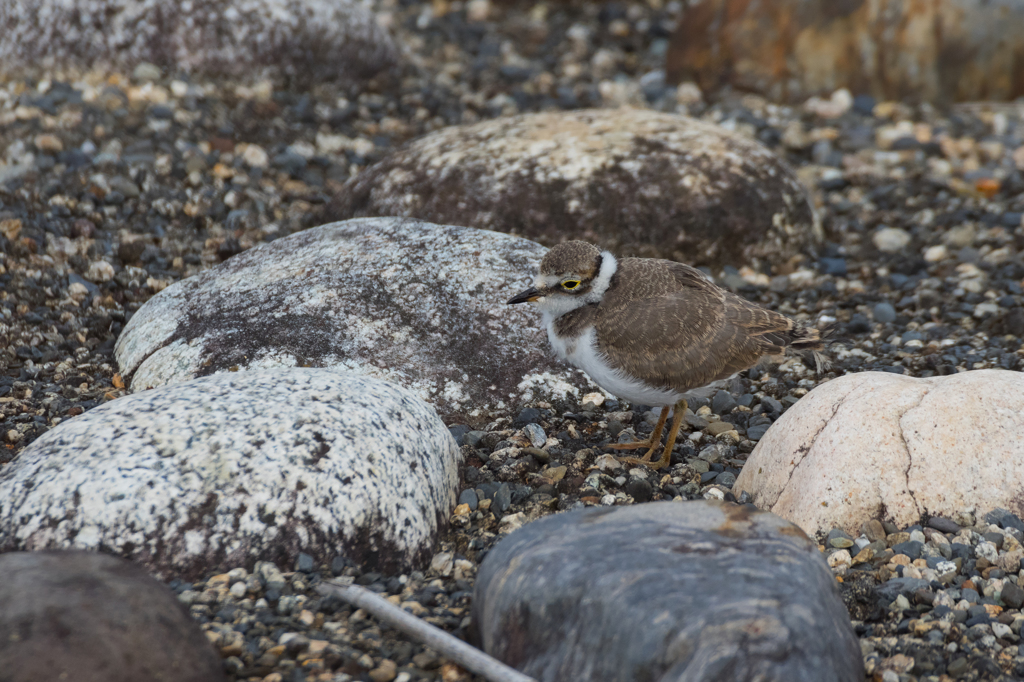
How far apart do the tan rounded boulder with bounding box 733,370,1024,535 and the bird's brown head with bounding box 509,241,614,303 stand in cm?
128

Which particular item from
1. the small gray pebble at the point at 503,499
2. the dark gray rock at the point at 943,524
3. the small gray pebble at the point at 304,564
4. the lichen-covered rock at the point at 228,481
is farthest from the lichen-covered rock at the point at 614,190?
the small gray pebble at the point at 304,564

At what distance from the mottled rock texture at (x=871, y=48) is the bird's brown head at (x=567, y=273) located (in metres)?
5.34

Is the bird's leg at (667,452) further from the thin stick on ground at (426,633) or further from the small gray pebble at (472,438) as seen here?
the thin stick on ground at (426,633)

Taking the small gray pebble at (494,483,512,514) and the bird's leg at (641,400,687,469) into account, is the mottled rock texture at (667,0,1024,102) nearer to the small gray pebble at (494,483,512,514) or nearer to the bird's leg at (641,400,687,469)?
the bird's leg at (641,400,687,469)

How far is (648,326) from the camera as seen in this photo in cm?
447

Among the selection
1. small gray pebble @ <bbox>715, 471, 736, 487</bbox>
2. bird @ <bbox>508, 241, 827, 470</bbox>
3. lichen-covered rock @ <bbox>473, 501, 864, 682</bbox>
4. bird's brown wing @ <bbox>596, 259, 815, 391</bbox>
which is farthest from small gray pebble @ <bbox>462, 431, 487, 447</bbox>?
lichen-covered rock @ <bbox>473, 501, 864, 682</bbox>

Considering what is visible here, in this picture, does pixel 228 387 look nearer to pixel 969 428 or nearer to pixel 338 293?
pixel 338 293

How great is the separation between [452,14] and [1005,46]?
6.04 m

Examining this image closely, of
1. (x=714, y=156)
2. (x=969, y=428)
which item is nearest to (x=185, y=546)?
(x=969, y=428)

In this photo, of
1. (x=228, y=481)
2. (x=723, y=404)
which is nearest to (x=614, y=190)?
(x=723, y=404)

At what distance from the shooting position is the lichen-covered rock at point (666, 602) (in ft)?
8.77

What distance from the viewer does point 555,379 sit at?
5293mm

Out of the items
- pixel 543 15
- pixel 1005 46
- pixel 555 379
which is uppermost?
pixel 543 15

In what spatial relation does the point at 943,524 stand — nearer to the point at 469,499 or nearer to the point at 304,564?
the point at 469,499
